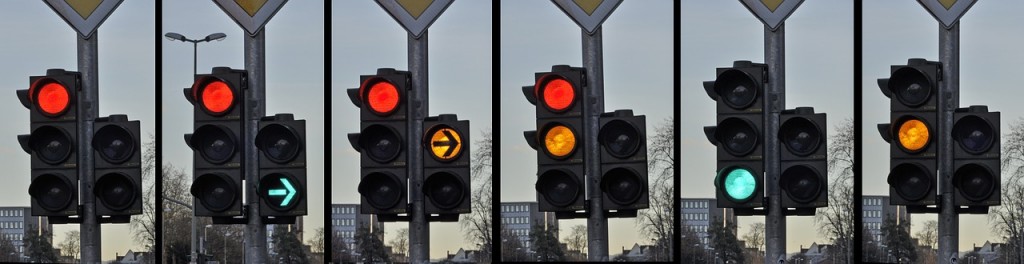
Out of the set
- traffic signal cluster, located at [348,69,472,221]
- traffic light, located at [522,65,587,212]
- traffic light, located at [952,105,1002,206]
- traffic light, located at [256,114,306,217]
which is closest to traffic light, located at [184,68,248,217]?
traffic light, located at [256,114,306,217]

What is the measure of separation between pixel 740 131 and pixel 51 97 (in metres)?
6.78

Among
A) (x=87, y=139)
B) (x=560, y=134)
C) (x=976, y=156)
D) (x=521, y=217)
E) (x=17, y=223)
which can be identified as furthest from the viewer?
(x=521, y=217)

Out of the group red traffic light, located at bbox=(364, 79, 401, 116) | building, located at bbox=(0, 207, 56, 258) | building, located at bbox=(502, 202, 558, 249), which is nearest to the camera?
red traffic light, located at bbox=(364, 79, 401, 116)

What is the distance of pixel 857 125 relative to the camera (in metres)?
13.4

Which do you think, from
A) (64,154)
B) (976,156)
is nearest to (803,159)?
(976,156)

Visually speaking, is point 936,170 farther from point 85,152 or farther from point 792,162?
point 85,152

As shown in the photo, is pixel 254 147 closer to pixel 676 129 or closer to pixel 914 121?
pixel 676 129

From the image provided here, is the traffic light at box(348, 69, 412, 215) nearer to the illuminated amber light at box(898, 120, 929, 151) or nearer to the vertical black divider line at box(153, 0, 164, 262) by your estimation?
the vertical black divider line at box(153, 0, 164, 262)

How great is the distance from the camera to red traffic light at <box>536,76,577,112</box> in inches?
542

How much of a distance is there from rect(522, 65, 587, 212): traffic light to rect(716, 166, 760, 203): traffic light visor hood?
4.42 feet

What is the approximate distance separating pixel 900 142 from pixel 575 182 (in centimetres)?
323

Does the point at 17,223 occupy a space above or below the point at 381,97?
below

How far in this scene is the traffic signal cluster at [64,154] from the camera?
14.1m

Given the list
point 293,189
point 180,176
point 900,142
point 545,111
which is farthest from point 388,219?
point 180,176
